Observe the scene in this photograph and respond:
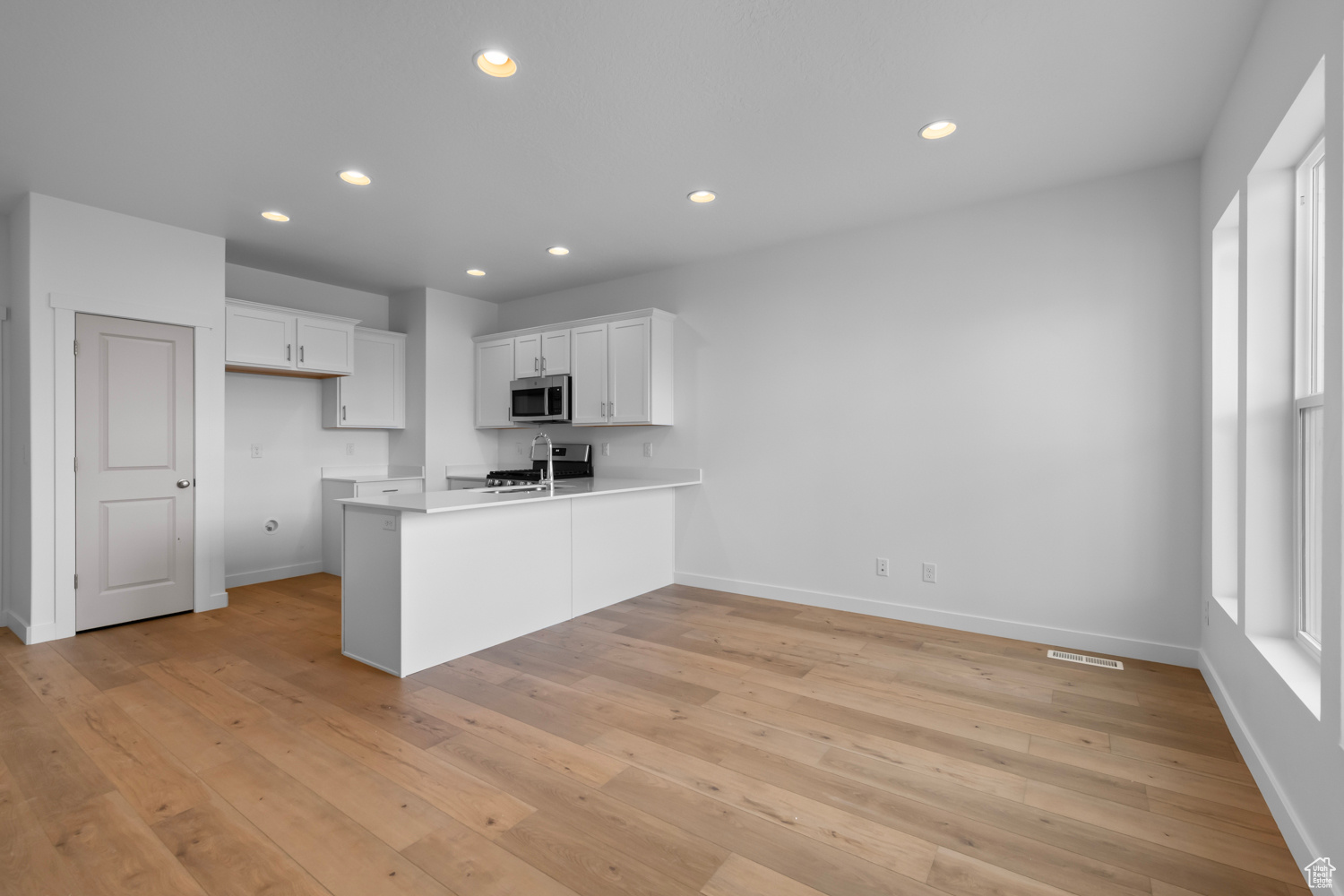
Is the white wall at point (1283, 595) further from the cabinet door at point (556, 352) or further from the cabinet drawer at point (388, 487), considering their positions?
the cabinet drawer at point (388, 487)

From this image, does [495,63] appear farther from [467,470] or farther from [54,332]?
[467,470]

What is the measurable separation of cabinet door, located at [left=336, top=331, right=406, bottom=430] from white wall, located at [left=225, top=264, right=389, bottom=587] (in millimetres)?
315

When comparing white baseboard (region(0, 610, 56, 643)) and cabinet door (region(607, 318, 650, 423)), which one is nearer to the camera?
white baseboard (region(0, 610, 56, 643))

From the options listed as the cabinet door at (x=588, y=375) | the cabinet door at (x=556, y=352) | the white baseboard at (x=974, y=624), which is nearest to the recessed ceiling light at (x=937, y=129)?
the white baseboard at (x=974, y=624)

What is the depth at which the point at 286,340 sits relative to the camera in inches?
189

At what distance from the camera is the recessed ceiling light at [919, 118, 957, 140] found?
2783mm

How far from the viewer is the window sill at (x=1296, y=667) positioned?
5.51 ft

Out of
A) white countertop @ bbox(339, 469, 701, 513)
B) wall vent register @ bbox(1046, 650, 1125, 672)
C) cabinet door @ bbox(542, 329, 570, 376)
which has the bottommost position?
wall vent register @ bbox(1046, 650, 1125, 672)

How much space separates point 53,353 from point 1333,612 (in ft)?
18.3

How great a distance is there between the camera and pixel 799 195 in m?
3.60

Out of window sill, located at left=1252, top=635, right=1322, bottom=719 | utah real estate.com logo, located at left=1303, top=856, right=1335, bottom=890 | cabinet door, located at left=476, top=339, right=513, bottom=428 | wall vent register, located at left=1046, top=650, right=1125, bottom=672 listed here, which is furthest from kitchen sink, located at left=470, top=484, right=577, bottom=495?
utah real estate.com logo, located at left=1303, top=856, right=1335, bottom=890

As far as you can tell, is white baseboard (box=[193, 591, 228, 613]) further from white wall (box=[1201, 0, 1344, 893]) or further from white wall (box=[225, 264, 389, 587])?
white wall (box=[1201, 0, 1344, 893])

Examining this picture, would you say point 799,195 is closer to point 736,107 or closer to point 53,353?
point 736,107

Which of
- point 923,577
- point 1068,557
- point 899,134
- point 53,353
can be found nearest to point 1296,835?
point 1068,557
